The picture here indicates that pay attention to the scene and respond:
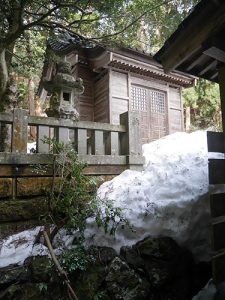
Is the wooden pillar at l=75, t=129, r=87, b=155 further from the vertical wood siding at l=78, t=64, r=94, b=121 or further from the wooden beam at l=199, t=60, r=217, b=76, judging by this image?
the vertical wood siding at l=78, t=64, r=94, b=121

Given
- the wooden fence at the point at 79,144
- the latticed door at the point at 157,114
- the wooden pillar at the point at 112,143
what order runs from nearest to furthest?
1. the wooden fence at the point at 79,144
2. the wooden pillar at the point at 112,143
3. the latticed door at the point at 157,114

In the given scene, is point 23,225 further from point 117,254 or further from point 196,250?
point 196,250

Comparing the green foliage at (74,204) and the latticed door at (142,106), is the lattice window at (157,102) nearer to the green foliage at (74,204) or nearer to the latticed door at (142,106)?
the latticed door at (142,106)

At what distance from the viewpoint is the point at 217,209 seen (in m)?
3.89

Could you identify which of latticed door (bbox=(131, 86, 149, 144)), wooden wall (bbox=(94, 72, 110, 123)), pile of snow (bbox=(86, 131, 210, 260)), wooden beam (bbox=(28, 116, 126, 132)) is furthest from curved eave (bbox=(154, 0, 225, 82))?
latticed door (bbox=(131, 86, 149, 144))

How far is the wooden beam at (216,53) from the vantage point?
3577mm

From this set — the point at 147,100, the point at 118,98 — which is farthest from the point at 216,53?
the point at 147,100

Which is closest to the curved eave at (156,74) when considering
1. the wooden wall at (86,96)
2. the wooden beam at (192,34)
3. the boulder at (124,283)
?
the wooden wall at (86,96)

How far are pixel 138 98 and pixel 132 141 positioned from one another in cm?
683

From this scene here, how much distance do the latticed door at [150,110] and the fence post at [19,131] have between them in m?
7.78

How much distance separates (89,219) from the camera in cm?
460

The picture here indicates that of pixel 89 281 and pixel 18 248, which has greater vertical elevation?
pixel 18 248

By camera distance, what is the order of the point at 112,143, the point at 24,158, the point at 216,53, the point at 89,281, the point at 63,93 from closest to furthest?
the point at 216,53
the point at 89,281
the point at 24,158
the point at 112,143
the point at 63,93

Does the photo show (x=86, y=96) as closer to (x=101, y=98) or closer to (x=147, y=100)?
(x=101, y=98)
